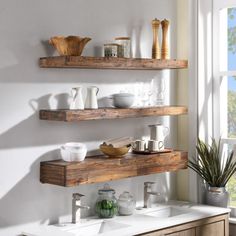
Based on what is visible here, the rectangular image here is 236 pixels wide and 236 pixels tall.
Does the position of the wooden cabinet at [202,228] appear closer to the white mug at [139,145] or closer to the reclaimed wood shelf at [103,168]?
the reclaimed wood shelf at [103,168]

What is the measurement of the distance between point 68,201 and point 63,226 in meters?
0.19

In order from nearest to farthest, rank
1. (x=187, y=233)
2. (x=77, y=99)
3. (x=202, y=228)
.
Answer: (x=77, y=99), (x=187, y=233), (x=202, y=228)

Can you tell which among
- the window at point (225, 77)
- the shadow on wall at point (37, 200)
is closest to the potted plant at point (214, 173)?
the window at point (225, 77)

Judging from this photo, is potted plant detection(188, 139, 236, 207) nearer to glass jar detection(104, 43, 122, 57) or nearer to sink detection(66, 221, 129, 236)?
sink detection(66, 221, 129, 236)

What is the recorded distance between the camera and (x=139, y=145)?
397 centimetres

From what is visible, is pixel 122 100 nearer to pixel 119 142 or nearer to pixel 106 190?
pixel 119 142

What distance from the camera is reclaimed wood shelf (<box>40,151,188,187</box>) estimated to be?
3408mm

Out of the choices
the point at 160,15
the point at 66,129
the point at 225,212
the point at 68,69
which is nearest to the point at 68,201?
the point at 66,129

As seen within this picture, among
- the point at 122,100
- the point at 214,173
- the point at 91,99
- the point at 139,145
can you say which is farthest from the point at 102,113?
the point at 214,173

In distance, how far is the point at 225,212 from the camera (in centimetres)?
408

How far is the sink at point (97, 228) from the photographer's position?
3566 millimetres

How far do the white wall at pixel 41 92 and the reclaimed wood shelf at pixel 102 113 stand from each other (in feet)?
0.44

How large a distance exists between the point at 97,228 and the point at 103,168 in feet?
1.37

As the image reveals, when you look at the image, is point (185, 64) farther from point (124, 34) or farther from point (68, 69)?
point (68, 69)
